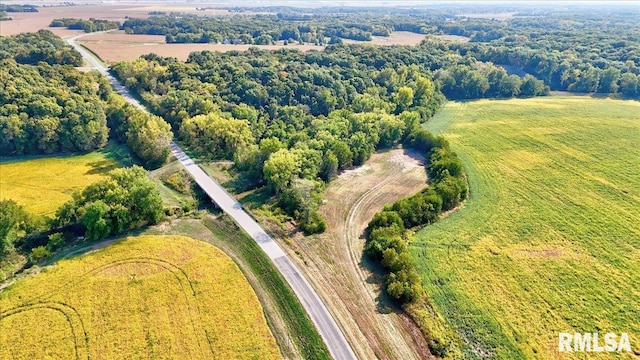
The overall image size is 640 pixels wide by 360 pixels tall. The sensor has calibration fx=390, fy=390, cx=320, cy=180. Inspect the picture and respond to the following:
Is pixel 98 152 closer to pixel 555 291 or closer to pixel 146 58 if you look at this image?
pixel 146 58

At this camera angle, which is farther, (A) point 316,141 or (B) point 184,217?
(A) point 316,141

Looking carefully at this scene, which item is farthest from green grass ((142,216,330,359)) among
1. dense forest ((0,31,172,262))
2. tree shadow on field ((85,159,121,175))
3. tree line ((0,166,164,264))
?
tree shadow on field ((85,159,121,175))

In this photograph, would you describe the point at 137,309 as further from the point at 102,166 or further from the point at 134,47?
the point at 134,47

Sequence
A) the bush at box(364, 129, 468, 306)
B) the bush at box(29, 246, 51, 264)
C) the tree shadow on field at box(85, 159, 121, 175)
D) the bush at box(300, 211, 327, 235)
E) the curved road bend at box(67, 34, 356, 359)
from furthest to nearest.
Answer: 1. the tree shadow on field at box(85, 159, 121, 175)
2. the bush at box(300, 211, 327, 235)
3. the bush at box(29, 246, 51, 264)
4. the bush at box(364, 129, 468, 306)
5. the curved road bend at box(67, 34, 356, 359)

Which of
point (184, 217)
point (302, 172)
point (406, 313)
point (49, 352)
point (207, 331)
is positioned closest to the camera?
point (49, 352)

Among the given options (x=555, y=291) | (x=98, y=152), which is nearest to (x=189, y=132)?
(x=98, y=152)

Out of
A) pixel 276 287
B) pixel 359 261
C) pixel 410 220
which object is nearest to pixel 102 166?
pixel 276 287

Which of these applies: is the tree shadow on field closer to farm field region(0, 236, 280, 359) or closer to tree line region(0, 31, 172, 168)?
tree line region(0, 31, 172, 168)
